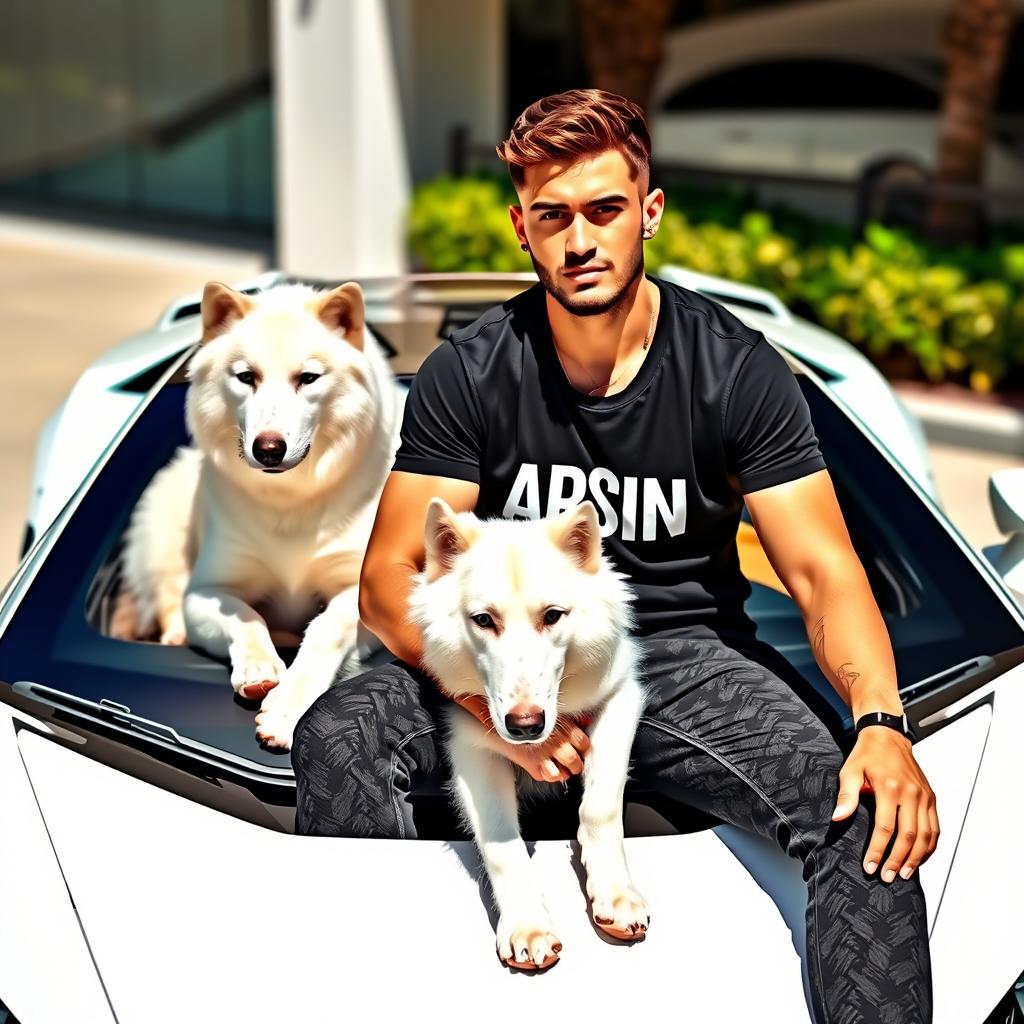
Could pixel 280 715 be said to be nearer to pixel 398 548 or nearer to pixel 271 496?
pixel 398 548

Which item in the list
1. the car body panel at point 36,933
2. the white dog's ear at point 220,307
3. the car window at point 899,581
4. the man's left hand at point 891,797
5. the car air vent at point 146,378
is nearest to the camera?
the car body panel at point 36,933

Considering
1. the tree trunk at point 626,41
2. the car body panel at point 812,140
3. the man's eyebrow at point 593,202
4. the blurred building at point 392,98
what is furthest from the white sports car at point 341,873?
the car body panel at point 812,140

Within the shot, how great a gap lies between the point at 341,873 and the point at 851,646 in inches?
35.1

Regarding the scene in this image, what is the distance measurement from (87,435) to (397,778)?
142cm

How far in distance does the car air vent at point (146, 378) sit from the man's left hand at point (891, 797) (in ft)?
6.38

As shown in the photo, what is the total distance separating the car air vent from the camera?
3549 mm

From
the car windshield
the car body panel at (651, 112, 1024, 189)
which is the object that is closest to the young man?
the car windshield

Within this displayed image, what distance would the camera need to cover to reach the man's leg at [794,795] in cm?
208

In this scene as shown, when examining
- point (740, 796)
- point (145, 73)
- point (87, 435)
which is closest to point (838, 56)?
point (145, 73)

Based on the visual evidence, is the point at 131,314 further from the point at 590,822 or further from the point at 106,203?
the point at 590,822

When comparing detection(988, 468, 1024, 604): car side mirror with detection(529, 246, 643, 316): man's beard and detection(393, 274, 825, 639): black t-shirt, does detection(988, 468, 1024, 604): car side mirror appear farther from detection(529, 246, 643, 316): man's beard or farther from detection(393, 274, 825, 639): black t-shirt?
detection(529, 246, 643, 316): man's beard

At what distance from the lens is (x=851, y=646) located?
2.46 metres

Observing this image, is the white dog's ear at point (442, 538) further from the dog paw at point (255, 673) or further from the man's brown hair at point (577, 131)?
the man's brown hair at point (577, 131)

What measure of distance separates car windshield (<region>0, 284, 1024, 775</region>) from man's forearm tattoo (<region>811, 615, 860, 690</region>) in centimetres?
16
